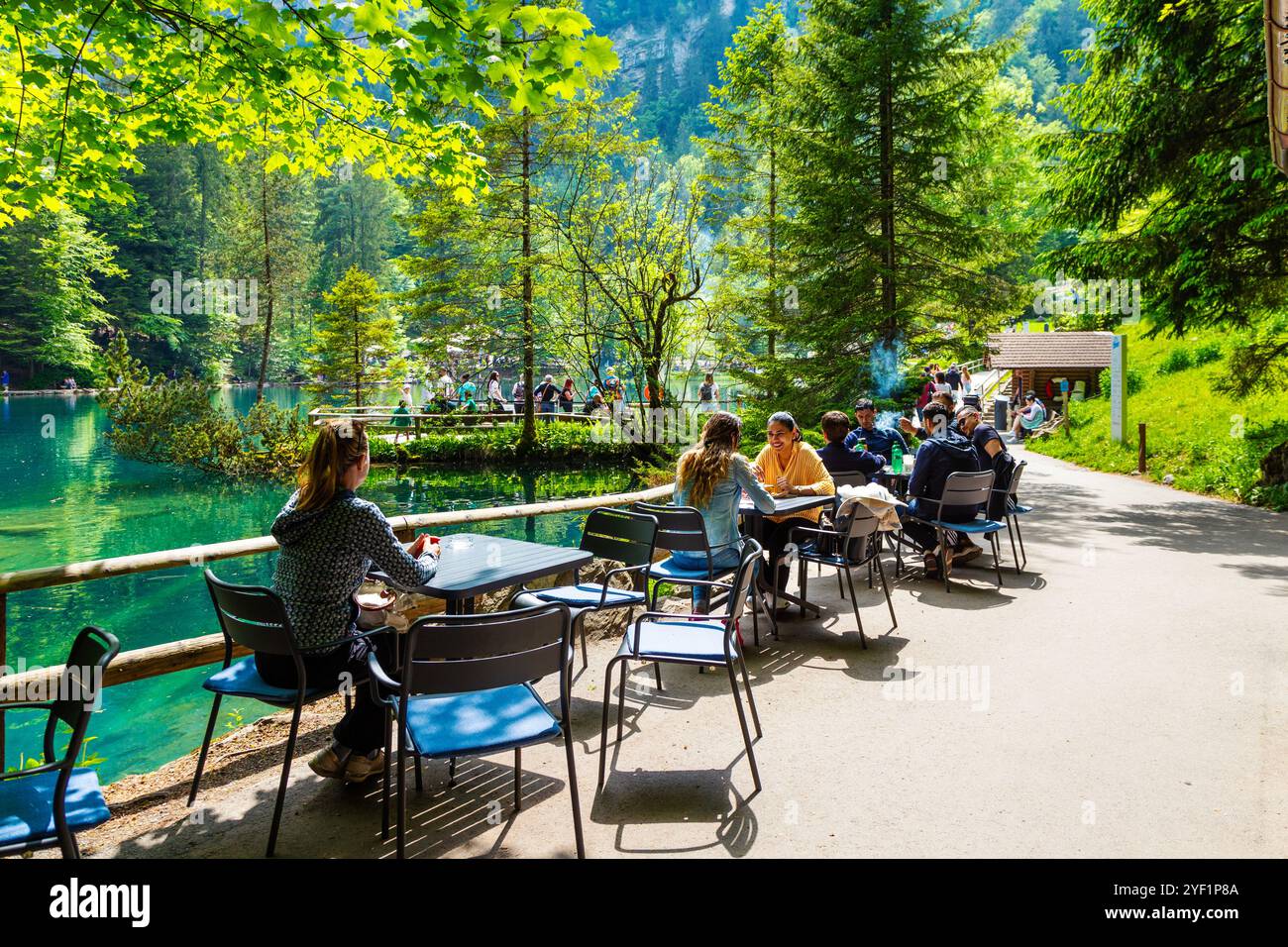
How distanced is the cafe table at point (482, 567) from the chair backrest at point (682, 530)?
1.84 feet

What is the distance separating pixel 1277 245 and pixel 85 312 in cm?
6303

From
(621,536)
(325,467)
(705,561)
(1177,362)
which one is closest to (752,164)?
(1177,362)

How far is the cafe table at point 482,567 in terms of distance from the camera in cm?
373

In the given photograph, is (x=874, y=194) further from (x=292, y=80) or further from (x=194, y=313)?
(x=194, y=313)

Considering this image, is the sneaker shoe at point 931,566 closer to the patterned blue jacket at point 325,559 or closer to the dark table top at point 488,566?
the dark table top at point 488,566

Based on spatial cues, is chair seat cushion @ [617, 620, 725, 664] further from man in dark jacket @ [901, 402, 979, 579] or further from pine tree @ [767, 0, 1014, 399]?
pine tree @ [767, 0, 1014, 399]

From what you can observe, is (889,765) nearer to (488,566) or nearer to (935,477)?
(488,566)

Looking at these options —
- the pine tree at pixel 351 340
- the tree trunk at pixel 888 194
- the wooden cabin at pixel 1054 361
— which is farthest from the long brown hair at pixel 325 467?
the pine tree at pixel 351 340

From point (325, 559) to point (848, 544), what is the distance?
358 cm

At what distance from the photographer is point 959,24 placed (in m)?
15.6

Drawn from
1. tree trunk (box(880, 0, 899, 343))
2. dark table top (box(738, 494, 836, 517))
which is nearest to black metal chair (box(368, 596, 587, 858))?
dark table top (box(738, 494, 836, 517))

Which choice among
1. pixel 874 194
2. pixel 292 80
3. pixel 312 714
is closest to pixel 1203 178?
pixel 874 194

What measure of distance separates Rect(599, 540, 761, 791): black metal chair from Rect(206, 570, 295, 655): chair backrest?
1303 mm
